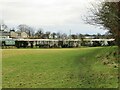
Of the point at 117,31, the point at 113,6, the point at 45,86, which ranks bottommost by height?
the point at 45,86

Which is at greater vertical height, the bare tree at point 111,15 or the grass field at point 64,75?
the bare tree at point 111,15

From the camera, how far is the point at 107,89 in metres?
10.2

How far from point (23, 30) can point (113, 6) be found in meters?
103

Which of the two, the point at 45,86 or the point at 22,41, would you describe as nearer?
the point at 45,86

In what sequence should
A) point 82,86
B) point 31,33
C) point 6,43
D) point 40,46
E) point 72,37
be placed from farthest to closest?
point 31,33 → point 72,37 → point 40,46 → point 6,43 → point 82,86

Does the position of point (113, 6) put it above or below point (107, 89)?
above

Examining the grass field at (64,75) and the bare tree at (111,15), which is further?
the bare tree at (111,15)

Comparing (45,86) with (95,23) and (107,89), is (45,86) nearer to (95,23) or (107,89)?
(107,89)

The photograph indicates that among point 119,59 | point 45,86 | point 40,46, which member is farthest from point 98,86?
point 40,46

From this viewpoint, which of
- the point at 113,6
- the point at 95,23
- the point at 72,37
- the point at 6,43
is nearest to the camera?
the point at 113,6

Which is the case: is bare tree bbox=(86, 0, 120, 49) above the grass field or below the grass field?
above

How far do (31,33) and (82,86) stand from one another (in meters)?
108

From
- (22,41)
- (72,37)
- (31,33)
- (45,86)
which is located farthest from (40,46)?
(45,86)

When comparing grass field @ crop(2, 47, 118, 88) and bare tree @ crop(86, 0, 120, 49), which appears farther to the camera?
Result: bare tree @ crop(86, 0, 120, 49)
